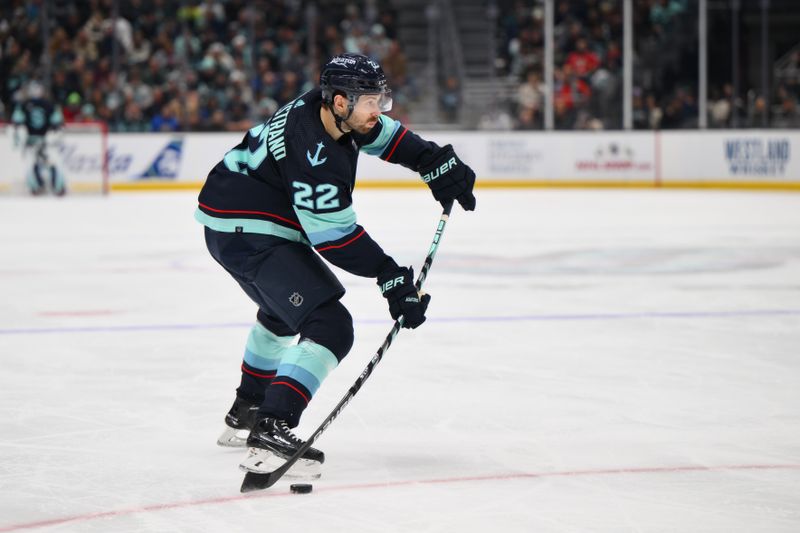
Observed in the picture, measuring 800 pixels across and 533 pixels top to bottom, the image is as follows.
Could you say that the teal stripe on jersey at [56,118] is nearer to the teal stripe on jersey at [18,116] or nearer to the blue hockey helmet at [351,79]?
the teal stripe on jersey at [18,116]

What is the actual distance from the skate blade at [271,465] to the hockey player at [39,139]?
44.0 ft

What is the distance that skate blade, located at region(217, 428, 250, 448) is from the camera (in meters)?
3.76

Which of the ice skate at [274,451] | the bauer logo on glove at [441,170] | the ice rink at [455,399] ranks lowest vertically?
the ice rink at [455,399]

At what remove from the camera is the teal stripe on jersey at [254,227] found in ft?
11.4

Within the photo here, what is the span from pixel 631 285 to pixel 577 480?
4299 mm

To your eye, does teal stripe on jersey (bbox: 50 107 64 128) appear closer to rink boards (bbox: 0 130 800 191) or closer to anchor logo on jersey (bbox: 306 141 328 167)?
rink boards (bbox: 0 130 800 191)

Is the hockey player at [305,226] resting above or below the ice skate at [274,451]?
above

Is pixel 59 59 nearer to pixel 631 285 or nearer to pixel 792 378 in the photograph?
pixel 631 285

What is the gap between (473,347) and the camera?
548cm

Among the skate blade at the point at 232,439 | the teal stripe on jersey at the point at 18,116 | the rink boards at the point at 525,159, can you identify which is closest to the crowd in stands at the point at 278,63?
the rink boards at the point at 525,159

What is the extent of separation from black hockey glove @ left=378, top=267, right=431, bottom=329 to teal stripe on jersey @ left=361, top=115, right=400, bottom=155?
51 cm

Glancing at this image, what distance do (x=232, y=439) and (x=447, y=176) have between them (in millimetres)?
1006

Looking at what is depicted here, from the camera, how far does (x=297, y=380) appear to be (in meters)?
3.32

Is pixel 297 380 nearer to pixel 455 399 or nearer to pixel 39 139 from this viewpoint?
pixel 455 399
